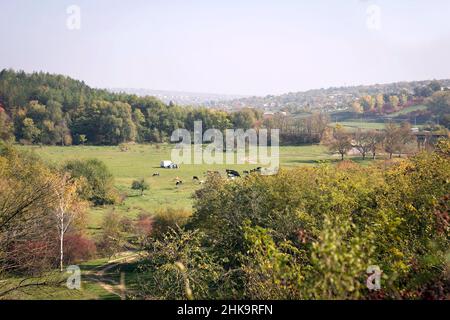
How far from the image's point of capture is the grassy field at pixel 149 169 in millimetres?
47188

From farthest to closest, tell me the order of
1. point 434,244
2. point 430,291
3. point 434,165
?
point 434,165, point 434,244, point 430,291

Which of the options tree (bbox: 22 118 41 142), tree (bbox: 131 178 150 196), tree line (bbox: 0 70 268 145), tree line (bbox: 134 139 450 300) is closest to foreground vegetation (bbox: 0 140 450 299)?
tree line (bbox: 134 139 450 300)

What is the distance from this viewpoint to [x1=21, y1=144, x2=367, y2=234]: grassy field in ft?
155

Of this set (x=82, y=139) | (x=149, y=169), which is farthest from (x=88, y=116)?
(x=149, y=169)

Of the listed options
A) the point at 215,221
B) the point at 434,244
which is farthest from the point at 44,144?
the point at 434,244

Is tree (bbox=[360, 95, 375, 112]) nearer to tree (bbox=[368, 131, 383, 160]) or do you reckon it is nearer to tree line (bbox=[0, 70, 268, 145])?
tree line (bbox=[0, 70, 268, 145])

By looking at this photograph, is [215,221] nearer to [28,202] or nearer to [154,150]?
[28,202]

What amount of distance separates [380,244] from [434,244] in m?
1.21

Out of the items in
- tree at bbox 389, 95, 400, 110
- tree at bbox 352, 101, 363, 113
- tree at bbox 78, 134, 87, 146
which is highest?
tree at bbox 389, 95, 400, 110

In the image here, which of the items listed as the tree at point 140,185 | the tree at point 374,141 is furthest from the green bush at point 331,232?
the tree at point 374,141

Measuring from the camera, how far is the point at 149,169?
7281 cm

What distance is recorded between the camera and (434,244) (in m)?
10.1
